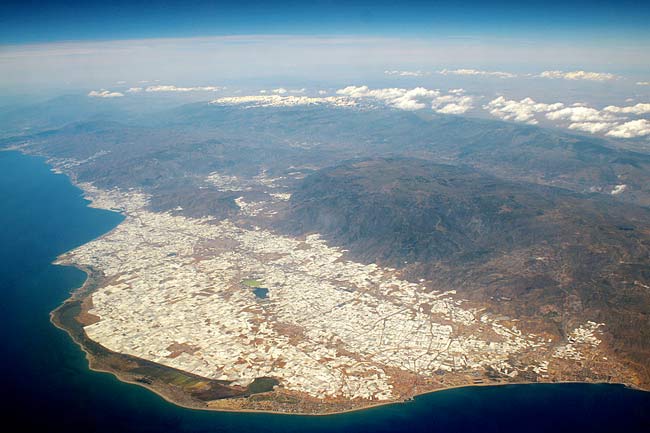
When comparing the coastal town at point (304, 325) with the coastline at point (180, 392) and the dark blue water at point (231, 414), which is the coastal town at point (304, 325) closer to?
the coastline at point (180, 392)

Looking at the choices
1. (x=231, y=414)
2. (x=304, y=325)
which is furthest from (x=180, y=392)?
(x=304, y=325)

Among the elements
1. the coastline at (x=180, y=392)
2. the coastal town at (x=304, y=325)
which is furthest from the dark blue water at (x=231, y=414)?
the coastal town at (x=304, y=325)

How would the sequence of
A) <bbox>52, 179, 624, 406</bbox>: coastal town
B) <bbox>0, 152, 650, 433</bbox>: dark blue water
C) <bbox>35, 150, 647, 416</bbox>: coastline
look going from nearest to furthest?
<bbox>0, 152, 650, 433</bbox>: dark blue water → <bbox>35, 150, 647, 416</bbox>: coastline → <bbox>52, 179, 624, 406</bbox>: coastal town

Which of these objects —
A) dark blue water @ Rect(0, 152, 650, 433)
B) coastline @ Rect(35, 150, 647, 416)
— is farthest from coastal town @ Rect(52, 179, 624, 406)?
dark blue water @ Rect(0, 152, 650, 433)

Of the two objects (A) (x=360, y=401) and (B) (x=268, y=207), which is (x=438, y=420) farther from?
(B) (x=268, y=207)

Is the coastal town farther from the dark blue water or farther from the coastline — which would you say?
the dark blue water

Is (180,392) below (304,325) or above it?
above

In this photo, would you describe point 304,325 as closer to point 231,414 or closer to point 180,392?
point 231,414

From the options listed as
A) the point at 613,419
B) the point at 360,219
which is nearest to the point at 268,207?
the point at 360,219
